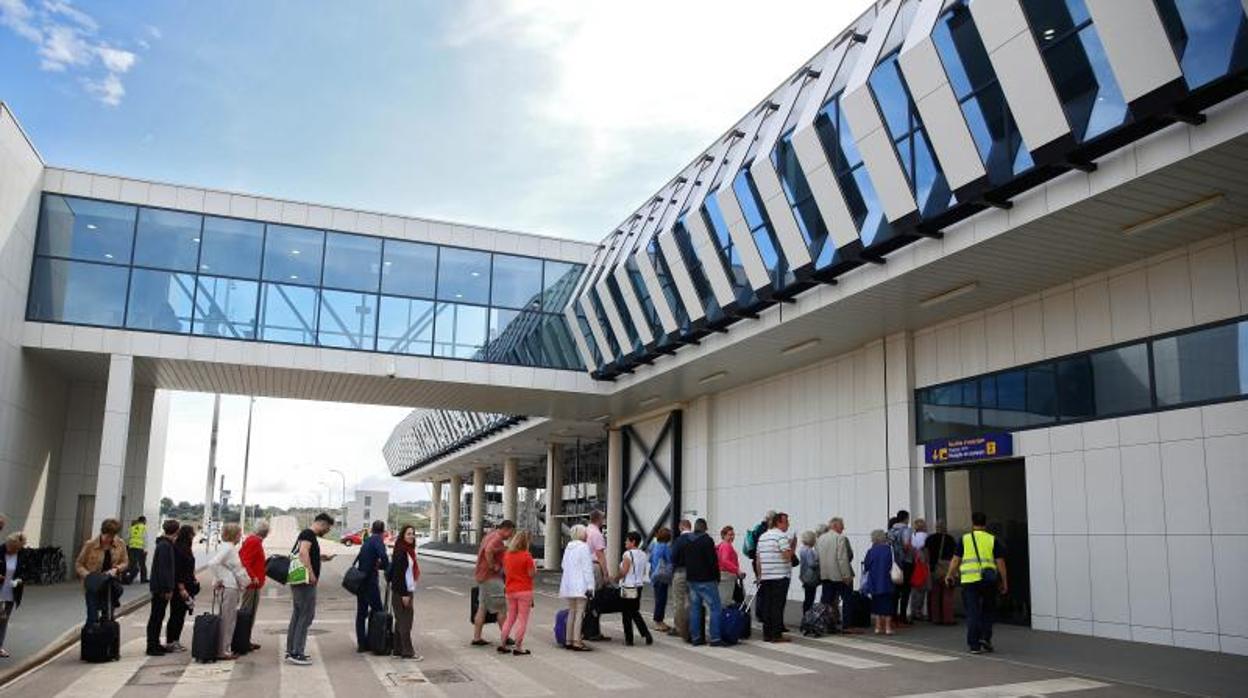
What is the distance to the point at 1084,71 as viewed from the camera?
1133 centimetres

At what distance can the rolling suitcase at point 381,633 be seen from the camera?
457 inches

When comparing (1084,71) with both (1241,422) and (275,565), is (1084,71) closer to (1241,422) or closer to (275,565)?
(1241,422)

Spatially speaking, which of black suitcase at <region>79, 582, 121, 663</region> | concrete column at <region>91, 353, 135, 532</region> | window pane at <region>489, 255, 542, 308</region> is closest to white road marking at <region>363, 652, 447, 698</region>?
black suitcase at <region>79, 582, 121, 663</region>

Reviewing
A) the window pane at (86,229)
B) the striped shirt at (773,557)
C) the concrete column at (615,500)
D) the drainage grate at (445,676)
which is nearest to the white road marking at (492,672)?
the drainage grate at (445,676)

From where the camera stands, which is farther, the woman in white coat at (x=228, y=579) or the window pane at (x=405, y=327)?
the window pane at (x=405, y=327)

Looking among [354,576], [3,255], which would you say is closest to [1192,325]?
[354,576]

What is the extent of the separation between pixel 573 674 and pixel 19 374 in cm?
1710

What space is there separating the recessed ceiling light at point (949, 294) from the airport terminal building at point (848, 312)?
0.14m

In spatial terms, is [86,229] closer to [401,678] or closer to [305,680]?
[305,680]

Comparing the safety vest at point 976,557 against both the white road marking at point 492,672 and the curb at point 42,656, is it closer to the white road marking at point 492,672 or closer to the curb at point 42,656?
the white road marking at point 492,672

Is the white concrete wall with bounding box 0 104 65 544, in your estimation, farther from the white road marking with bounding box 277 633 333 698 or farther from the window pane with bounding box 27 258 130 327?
the white road marking with bounding box 277 633 333 698

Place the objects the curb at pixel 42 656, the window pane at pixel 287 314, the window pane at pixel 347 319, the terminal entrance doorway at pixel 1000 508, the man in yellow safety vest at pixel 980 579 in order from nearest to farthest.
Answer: the curb at pixel 42 656
the man in yellow safety vest at pixel 980 579
the terminal entrance doorway at pixel 1000 508
the window pane at pixel 287 314
the window pane at pixel 347 319

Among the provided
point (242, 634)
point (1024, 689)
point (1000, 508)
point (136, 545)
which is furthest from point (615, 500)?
point (1024, 689)

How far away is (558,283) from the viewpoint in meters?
26.8
